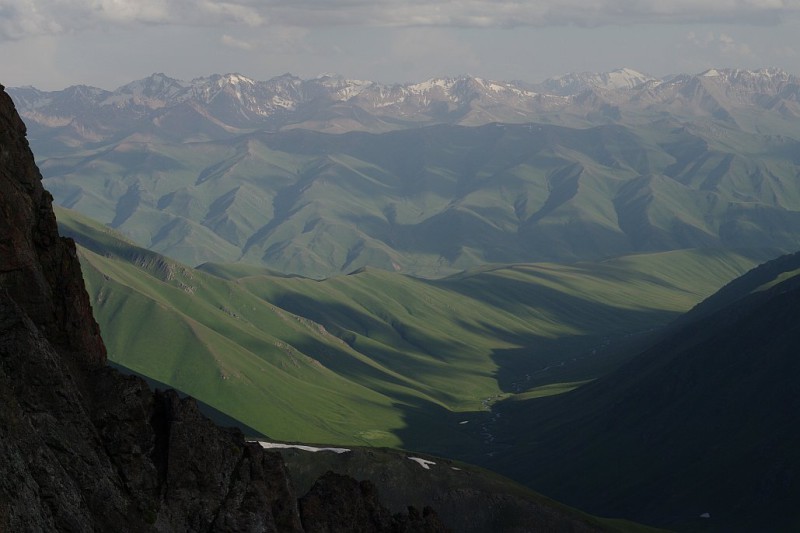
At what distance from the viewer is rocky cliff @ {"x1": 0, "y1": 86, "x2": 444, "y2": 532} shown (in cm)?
4725

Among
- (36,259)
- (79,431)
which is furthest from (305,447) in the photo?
(79,431)

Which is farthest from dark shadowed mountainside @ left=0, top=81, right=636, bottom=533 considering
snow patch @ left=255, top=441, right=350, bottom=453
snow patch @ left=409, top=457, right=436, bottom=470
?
snow patch @ left=255, top=441, right=350, bottom=453

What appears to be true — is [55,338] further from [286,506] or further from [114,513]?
[286,506]

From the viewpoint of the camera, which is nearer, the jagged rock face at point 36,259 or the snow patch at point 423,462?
the jagged rock face at point 36,259

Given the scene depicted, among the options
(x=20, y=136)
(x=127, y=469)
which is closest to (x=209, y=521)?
(x=127, y=469)

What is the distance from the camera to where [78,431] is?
5197 cm

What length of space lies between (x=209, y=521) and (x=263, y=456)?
10.0 m

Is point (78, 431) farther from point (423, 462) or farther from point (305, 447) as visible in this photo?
point (305, 447)

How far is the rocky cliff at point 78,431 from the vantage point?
47250 mm

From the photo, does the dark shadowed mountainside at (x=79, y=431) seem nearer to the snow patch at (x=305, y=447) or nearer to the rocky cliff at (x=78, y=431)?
the rocky cliff at (x=78, y=431)

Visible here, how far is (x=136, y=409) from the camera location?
5750 cm

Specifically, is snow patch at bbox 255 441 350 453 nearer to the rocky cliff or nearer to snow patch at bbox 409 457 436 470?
snow patch at bbox 409 457 436 470

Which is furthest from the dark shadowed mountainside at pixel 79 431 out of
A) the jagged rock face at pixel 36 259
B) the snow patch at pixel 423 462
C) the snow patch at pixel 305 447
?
the snow patch at pixel 305 447

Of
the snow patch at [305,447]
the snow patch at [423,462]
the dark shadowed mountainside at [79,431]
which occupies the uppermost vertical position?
A: the dark shadowed mountainside at [79,431]
